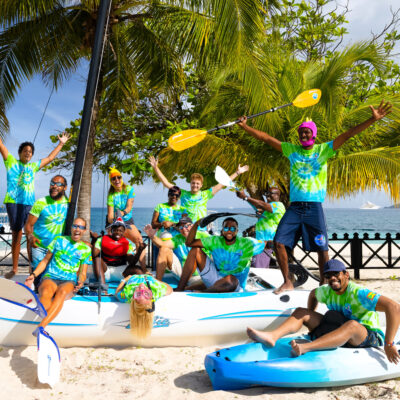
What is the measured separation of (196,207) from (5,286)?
2.70 m

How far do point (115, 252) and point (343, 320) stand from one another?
283 centimetres

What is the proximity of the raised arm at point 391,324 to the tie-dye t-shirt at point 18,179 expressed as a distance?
15.2ft

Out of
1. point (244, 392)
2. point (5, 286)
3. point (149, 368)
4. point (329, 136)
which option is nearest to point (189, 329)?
point (149, 368)

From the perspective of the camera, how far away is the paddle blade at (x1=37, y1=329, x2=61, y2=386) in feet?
11.9

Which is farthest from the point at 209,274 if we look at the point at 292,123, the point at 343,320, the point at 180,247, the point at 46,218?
the point at 292,123

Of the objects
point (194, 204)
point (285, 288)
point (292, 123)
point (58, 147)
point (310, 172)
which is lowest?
point (285, 288)

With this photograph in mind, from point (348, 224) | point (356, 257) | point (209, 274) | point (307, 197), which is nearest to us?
point (307, 197)

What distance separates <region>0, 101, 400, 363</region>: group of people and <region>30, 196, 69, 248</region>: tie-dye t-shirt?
0.01 m

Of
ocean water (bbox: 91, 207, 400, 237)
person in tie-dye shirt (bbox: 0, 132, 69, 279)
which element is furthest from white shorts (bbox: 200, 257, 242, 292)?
ocean water (bbox: 91, 207, 400, 237)

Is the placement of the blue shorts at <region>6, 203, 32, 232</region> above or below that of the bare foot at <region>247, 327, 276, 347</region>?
above

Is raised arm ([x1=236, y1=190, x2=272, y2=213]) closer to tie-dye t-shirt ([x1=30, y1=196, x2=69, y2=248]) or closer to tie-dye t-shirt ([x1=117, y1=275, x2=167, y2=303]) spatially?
tie-dye t-shirt ([x1=117, y1=275, x2=167, y2=303])

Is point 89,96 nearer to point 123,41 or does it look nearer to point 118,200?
point 118,200

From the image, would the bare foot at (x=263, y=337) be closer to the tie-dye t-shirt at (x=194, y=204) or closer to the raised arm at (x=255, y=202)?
the raised arm at (x=255, y=202)

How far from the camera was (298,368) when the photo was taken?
11.7 feet
